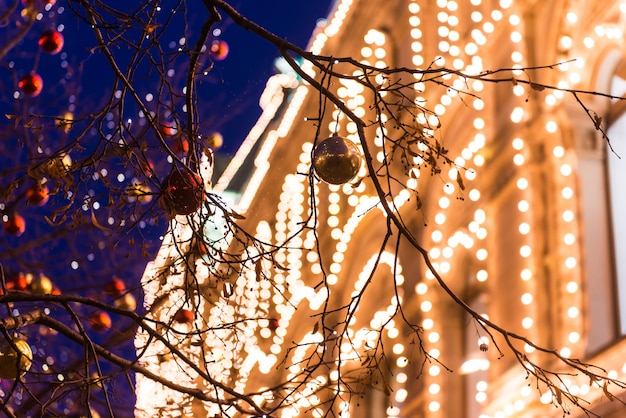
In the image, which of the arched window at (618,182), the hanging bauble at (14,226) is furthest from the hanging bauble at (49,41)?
the arched window at (618,182)

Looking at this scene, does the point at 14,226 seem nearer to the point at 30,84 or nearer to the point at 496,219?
the point at 30,84

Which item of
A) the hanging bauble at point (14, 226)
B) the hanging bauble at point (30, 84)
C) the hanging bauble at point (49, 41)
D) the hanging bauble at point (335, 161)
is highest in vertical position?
the hanging bauble at point (49, 41)

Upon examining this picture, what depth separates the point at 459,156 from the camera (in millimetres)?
9734

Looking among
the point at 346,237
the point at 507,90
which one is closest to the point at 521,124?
the point at 507,90

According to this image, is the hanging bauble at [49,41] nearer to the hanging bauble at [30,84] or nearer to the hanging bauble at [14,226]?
the hanging bauble at [30,84]

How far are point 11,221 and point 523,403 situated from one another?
14.7 ft

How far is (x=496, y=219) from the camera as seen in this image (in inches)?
360

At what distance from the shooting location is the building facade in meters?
7.83

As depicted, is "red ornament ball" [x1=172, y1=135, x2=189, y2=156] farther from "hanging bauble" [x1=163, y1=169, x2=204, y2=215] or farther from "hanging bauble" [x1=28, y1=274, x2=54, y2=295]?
"hanging bauble" [x1=28, y1=274, x2=54, y2=295]

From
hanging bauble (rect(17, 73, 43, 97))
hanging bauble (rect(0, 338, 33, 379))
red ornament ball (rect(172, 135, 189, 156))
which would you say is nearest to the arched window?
red ornament ball (rect(172, 135, 189, 156))

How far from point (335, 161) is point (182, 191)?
0.73m

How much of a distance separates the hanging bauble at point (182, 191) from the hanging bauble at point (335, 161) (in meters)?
0.56

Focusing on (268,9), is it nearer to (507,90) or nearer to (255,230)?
(255,230)

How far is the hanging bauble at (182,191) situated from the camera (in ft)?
13.9
